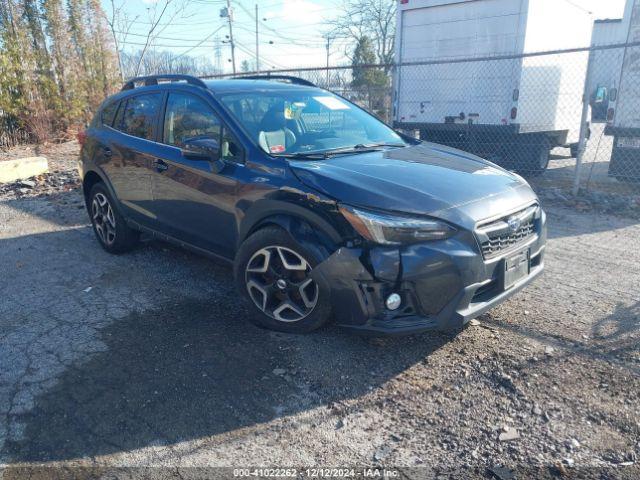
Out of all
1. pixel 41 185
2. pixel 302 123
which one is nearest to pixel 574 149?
pixel 302 123

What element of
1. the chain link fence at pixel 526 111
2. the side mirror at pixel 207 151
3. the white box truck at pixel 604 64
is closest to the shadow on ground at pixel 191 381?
the side mirror at pixel 207 151

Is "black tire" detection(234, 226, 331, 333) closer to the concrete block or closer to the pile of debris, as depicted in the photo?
the pile of debris

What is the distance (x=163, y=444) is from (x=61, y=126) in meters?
13.7

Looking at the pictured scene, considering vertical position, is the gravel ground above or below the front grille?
below

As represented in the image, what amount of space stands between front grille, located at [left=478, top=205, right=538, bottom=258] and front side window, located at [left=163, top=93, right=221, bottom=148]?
211 centimetres

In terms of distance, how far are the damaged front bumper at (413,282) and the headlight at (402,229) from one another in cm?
4

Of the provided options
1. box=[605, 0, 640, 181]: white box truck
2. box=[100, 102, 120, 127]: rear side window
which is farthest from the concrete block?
box=[605, 0, 640, 181]: white box truck

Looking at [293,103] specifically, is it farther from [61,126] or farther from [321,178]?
[61,126]

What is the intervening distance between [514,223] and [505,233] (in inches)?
4.7

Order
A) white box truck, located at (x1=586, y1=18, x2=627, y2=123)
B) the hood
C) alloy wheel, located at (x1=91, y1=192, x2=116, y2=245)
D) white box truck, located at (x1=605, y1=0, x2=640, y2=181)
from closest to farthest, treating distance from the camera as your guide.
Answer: the hood < alloy wheel, located at (x1=91, y1=192, x2=116, y2=245) < white box truck, located at (x1=605, y1=0, x2=640, y2=181) < white box truck, located at (x1=586, y1=18, x2=627, y2=123)

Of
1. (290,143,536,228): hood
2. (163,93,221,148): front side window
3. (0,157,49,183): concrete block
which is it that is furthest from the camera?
(0,157,49,183): concrete block

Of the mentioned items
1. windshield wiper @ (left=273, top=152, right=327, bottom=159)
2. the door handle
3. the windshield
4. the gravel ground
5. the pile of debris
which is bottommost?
the gravel ground

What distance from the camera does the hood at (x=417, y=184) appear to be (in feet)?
9.96

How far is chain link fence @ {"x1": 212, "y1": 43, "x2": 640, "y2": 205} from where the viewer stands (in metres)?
8.11
